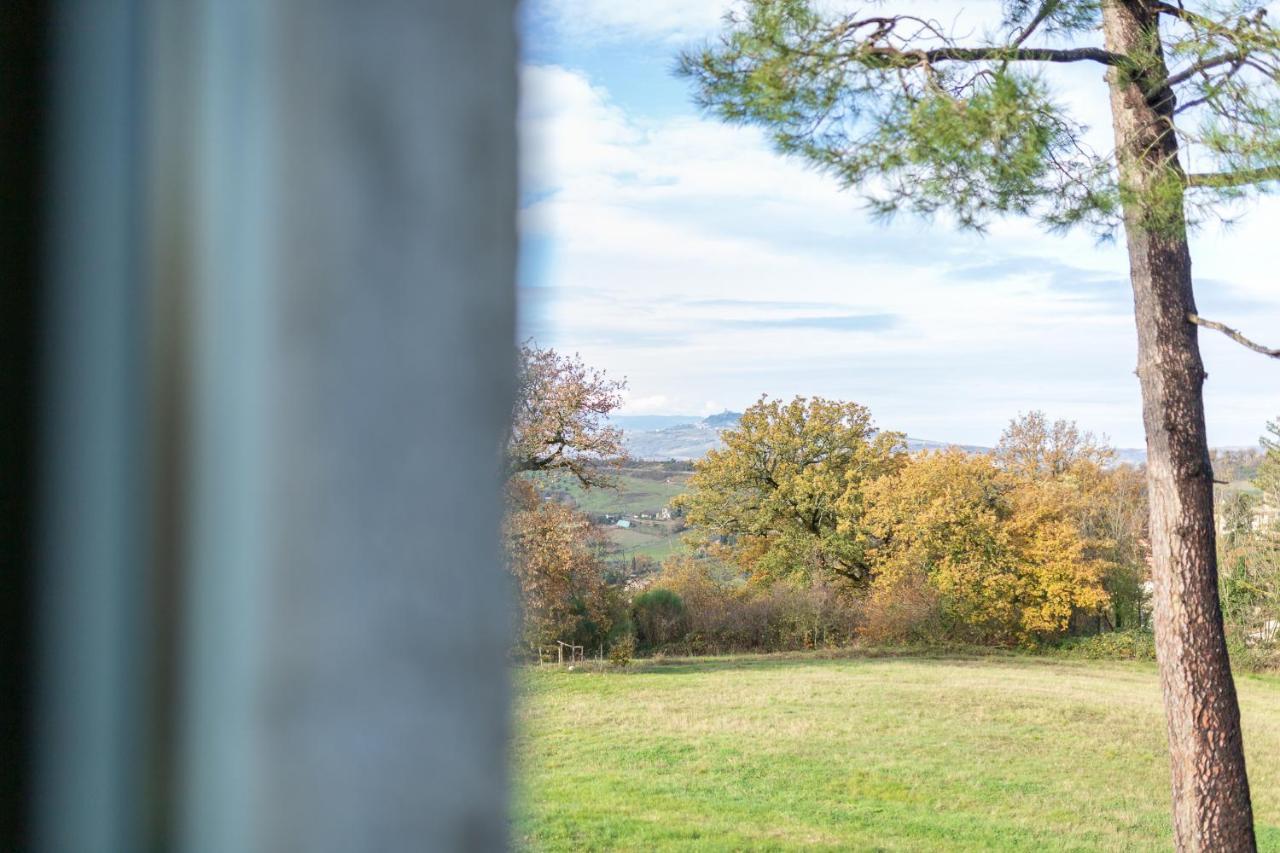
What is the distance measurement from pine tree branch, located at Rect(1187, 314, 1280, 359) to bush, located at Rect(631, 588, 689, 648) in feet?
26.5

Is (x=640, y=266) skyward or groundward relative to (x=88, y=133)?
skyward

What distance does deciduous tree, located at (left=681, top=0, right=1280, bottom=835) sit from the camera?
3.35 metres

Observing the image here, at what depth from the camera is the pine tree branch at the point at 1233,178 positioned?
3.28 metres

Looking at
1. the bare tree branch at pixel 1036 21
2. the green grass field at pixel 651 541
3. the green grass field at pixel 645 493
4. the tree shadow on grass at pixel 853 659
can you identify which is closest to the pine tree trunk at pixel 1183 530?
the bare tree branch at pixel 1036 21

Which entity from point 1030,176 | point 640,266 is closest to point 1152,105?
point 1030,176

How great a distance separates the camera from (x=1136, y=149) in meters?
3.66

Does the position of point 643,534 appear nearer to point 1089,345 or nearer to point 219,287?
point 1089,345

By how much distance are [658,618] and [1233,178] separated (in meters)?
8.52

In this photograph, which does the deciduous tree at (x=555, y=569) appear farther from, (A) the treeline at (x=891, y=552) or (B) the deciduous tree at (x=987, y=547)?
(B) the deciduous tree at (x=987, y=547)

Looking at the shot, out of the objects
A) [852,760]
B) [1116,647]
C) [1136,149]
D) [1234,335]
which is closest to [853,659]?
[1116,647]

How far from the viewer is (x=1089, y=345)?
17266mm

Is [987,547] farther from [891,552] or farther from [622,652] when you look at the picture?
[622,652]

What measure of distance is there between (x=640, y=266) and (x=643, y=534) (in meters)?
5.84

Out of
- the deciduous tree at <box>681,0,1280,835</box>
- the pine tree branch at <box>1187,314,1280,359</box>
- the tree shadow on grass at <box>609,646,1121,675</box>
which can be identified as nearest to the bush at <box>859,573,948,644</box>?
the tree shadow on grass at <box>609,646,1121,675</box>
